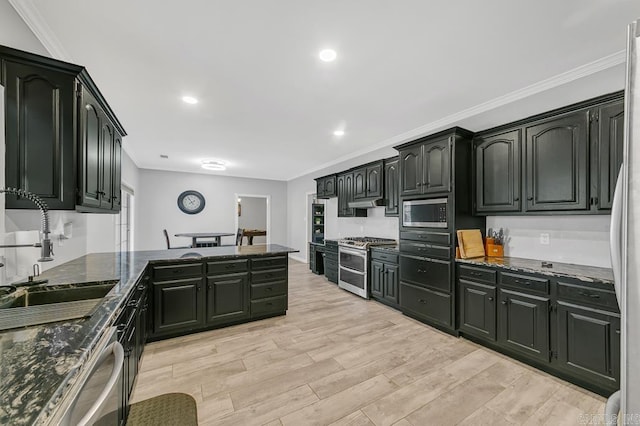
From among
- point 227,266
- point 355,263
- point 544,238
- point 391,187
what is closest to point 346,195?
point 391,187

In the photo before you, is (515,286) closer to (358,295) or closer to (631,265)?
(631,265)

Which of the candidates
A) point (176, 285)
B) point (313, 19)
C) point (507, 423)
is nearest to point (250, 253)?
point (176, 285)

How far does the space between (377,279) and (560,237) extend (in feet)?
7.64

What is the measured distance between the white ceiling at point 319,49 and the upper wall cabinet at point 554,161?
1.38ft

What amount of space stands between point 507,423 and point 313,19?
311cm

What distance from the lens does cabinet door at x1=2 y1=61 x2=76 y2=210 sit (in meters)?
1.51

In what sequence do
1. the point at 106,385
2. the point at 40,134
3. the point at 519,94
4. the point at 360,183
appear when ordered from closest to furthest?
the point at 106,385, the point at 40,134, the point at 519,94, the point at 360,183

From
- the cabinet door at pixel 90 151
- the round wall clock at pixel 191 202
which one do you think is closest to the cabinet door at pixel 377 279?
the cabinet door at pixel 90 151

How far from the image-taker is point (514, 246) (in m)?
3.09

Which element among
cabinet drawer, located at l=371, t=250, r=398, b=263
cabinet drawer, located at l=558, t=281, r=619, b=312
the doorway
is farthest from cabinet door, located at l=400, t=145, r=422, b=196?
the doorway

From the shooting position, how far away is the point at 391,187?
4445 mm

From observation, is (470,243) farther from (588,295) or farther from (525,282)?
(588,295)

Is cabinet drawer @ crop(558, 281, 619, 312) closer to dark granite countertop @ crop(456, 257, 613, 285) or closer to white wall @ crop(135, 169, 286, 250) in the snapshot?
dark granite countertop @ crop(456, 257, 613, 285)

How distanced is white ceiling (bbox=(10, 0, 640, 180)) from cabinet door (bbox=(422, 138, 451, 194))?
19.1 inches
